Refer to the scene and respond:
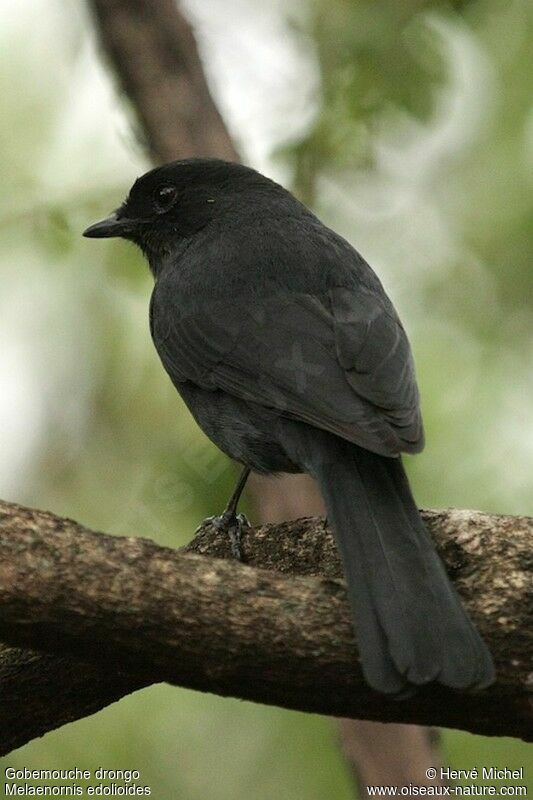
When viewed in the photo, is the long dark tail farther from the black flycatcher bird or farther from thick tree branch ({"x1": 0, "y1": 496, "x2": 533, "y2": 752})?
thick tree branch ({"x1": 0, "y1": 496, "x2": 533, "y2": 752})

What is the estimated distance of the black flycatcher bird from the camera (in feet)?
10.1

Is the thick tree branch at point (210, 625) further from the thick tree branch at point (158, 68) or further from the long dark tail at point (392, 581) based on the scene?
the thick tree branch at point (158, 68)

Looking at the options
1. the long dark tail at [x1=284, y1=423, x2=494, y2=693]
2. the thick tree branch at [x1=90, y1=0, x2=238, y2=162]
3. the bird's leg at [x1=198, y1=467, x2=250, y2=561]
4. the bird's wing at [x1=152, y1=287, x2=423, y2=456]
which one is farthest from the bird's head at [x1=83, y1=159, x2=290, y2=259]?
the long dark tail at [x1=284, y1=423, x2=494, y2=693]

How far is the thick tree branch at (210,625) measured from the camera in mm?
3012

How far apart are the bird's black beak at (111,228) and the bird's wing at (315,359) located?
0.98 meters

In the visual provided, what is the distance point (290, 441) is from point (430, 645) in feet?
4.18

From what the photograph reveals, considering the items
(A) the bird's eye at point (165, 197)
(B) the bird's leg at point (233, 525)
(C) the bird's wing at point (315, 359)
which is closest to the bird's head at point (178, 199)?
(A) the bird's eye at point (165, 197)

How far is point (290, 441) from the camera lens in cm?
411

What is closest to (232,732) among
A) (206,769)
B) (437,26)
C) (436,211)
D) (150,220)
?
(206,769)

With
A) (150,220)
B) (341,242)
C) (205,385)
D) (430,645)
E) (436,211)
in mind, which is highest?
(436,211)

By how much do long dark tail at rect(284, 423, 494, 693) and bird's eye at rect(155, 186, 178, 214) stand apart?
6.80 ft

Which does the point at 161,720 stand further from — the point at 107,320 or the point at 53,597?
the point at 53,597

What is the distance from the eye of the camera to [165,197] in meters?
5.69

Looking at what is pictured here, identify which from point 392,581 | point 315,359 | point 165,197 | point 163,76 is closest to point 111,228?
point 165,197
